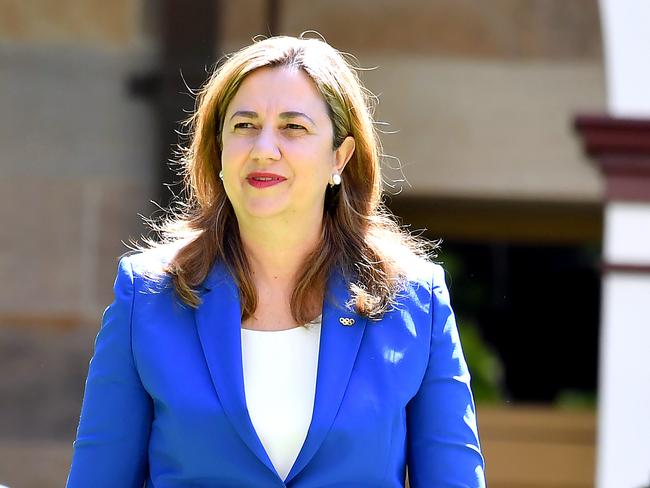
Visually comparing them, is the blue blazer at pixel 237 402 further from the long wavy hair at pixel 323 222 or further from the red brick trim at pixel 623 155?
the red brick trim at pixel 623 155

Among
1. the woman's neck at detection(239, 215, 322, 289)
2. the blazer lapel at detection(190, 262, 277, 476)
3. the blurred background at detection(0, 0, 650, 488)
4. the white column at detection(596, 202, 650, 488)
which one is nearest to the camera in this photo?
the blazer lapel at detection(190, 262, 277, 476)

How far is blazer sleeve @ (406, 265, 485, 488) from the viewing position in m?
2.42

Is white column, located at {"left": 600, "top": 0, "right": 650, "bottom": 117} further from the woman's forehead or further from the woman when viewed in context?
the woman's forehead

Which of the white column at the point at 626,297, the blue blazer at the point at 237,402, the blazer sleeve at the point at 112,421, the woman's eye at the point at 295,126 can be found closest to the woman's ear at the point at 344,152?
the woman's eye at the point at 295,126

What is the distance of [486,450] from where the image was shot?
6.14 meters

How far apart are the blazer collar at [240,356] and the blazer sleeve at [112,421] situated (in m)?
0.14

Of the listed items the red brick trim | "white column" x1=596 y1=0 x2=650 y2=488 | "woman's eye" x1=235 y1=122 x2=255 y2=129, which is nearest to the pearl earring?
"woman's eye" x1=235 y1=122 x2=255 y2=129

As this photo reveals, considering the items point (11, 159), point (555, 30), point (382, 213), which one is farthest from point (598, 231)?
point (382, 213)

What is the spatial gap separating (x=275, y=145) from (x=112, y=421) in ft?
1.83

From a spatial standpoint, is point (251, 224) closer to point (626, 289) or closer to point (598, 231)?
point (626, 289)

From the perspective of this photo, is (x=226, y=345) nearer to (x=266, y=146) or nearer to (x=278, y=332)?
(x=278, y=332)

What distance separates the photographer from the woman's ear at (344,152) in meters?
2.64

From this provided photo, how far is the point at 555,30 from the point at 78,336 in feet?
7.64

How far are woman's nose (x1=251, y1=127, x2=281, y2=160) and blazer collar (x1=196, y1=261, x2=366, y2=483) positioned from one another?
232mm
